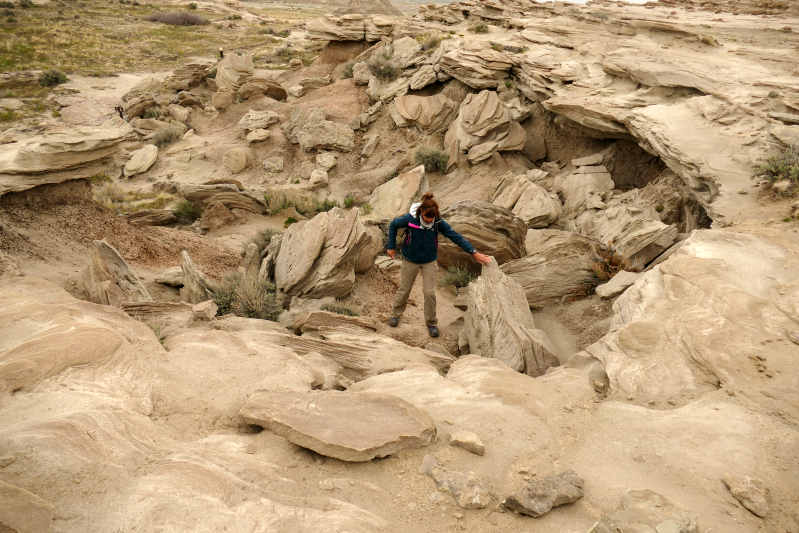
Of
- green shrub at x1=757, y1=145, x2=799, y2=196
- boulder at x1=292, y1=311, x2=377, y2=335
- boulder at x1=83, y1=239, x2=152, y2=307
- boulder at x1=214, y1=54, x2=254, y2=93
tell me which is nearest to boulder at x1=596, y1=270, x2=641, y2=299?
green shrub at x1=757, y1=145, x2=799, y2=196

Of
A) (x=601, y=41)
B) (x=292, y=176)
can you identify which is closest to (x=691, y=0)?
(x=601, y=41)

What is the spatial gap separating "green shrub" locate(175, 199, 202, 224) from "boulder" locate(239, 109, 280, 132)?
22.9 ft

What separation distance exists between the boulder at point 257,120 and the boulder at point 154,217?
743 centimetres

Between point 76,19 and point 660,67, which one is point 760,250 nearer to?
point 660,67

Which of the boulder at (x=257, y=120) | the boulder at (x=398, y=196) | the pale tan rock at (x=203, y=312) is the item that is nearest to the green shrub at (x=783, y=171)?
the boulder at (x=398, y=196)

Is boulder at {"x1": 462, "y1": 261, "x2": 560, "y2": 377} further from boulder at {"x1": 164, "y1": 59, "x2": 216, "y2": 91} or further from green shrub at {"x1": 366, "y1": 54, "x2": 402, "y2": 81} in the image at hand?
boulder at {"x1": 164, "y1": 59, "x2": 216, "y2": 91}

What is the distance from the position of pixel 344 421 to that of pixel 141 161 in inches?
735

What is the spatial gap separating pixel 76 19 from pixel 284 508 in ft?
192

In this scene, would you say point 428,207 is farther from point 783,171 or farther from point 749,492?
point 783,171

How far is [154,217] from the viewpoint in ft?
46.3

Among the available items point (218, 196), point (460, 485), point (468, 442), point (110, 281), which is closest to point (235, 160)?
point (218, 196)

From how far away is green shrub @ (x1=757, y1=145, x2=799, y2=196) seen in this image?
322 inches

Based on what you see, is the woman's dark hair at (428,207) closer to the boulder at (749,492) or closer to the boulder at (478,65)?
the boulder at (749,492)

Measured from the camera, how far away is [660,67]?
43.4ft
